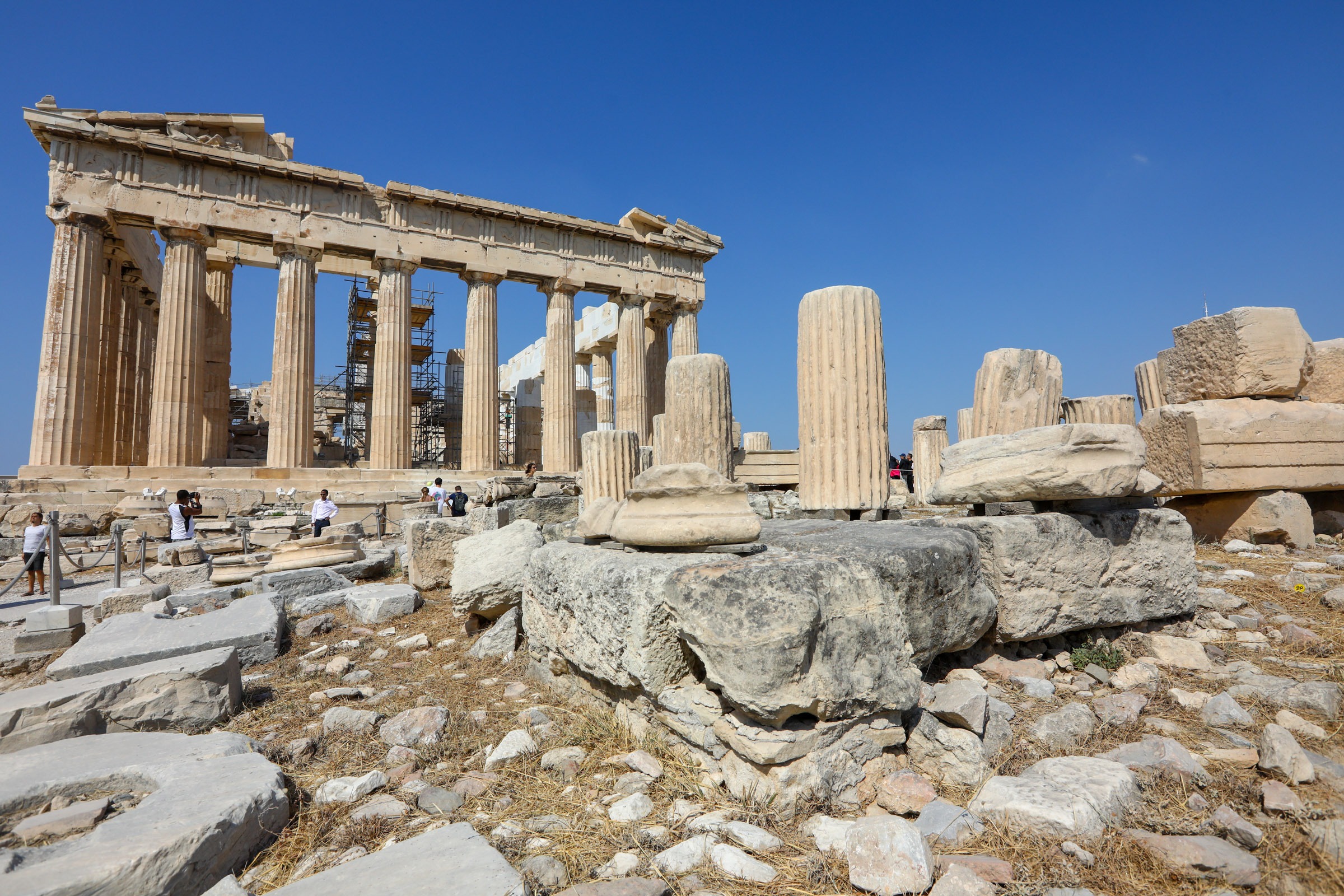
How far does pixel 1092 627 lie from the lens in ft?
12.9

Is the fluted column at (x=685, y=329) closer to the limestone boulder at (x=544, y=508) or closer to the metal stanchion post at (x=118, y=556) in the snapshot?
the limestone boulder at (x=544, y=508)

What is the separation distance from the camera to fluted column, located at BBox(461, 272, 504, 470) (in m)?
17.9

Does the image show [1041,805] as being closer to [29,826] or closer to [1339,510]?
[29,826]

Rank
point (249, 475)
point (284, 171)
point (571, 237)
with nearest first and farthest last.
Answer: point (249, 475) < point (284, 171) < point (571, 237)

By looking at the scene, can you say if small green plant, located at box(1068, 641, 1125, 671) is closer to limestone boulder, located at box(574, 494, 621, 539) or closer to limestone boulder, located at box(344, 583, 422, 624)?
limestone boulder, located at box(574, 494, 621, 539)

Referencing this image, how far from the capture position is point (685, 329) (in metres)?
21.4

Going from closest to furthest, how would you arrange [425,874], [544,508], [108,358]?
[425,874] < [544,508] < [108,358]

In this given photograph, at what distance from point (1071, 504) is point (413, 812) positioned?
13.5 feet

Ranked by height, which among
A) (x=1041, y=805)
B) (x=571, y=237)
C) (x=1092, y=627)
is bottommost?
(x=1041, y=805)

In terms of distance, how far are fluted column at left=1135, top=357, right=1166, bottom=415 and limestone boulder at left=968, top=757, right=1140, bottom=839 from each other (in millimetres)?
6447

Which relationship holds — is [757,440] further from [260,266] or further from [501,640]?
[260,266]

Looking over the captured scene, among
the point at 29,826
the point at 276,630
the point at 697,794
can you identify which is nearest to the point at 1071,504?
the point at 697,794

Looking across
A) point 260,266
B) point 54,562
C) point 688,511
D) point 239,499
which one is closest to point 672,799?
point 688,511

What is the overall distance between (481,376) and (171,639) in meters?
14.0
